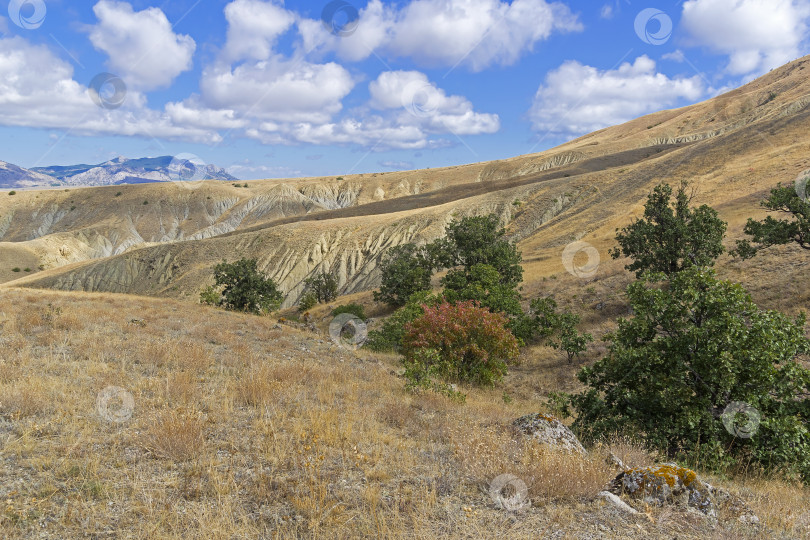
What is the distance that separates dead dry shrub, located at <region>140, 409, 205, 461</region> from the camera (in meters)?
5.68

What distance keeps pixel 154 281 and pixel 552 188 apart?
63.9 meters

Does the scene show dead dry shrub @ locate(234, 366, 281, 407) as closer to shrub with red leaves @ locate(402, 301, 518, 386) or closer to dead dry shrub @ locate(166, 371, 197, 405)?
dead dry shrub @ locate(166, 371, 197, 405)

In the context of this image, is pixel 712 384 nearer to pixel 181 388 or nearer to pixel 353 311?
pixel 181 388

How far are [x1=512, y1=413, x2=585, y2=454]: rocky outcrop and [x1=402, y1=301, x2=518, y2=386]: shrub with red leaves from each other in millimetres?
8407

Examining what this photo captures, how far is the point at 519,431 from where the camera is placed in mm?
7043

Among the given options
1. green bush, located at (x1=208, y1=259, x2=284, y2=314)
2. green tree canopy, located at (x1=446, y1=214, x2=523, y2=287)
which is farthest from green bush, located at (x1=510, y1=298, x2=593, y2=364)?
green bush, located at (x1=208, y1=259, x2=284, y2=314)

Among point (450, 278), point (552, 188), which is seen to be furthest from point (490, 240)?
point (552, 188)

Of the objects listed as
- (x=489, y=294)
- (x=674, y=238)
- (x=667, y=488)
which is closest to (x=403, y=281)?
(x=489, y=294)

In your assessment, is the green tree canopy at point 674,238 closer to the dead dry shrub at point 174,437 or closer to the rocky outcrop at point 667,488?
the rocky outcrop at point 667,488

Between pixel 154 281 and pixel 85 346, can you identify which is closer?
pixel 85 346

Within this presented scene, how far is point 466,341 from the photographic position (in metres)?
16.8

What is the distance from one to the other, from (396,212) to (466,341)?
65.6m

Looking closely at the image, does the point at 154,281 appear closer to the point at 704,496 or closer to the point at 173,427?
the point at 173,427

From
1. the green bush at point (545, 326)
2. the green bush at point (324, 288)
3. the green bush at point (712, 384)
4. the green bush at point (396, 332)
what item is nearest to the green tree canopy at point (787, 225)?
the green bush at point (545, 326)
